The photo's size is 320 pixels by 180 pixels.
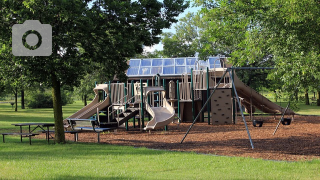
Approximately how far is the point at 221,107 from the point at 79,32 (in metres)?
11.8

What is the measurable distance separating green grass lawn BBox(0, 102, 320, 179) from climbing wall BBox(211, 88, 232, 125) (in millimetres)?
11095

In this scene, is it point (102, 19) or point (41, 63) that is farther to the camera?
point (102, 19)

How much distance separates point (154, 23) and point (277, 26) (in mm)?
5257

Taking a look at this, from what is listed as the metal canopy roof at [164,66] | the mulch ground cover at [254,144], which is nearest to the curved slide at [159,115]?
the mulch ground cover at [254,144]

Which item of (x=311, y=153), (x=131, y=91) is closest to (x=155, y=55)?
(x=131, y=91)

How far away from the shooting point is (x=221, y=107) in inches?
866

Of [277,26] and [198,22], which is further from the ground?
[198,22]

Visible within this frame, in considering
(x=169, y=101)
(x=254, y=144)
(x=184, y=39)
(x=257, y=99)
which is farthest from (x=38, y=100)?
(x=254, y=144)

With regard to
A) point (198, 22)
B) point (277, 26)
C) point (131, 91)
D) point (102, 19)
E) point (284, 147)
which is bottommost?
point (284, 147)

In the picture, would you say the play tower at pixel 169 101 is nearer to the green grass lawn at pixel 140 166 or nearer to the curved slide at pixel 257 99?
the curved slide at pixel 257 99

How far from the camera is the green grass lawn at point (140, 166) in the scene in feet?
25.5

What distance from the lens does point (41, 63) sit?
39.1 ft

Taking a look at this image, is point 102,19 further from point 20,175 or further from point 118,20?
point 20,175

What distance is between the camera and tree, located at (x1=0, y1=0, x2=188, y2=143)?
37.6 ft
